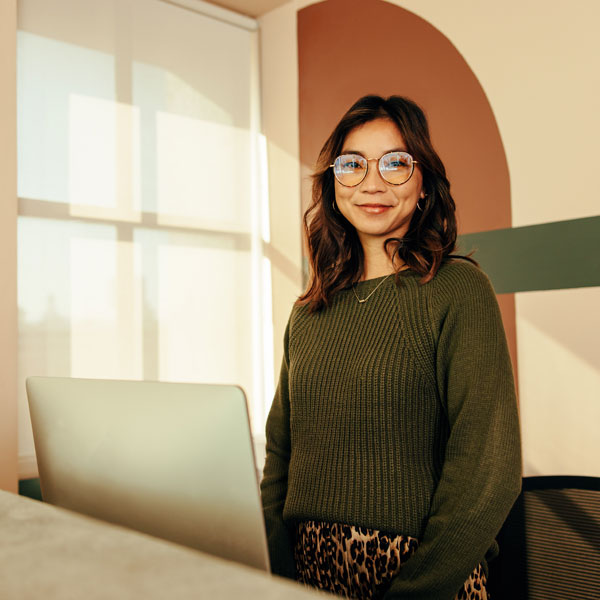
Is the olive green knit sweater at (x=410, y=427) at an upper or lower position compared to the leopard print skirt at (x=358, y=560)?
upper

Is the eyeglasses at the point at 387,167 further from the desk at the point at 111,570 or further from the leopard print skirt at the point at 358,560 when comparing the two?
the desk at the point at 111,570

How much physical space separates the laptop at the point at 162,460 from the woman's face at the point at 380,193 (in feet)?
2.59

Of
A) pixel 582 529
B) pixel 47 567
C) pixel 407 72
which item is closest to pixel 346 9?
pixel 407 72

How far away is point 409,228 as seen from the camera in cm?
153

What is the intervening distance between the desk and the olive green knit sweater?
2.14 ft

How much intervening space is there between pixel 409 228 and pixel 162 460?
92 cm

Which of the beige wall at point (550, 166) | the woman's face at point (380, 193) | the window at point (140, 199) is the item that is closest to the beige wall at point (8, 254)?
the window at point (140, 199)

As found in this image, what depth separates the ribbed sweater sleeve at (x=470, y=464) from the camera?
3.76 ft

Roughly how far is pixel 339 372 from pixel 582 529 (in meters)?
0.78

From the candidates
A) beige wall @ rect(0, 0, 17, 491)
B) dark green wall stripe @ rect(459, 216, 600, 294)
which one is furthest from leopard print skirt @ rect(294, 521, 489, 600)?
beige wall @ rect(0, 0, 17, 491)

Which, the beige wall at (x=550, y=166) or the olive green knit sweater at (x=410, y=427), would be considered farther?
the beige wall at (x=550, y=166)

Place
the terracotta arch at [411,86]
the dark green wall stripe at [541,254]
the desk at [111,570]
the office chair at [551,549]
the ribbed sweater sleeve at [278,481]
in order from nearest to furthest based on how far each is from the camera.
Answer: the desk at [111,570] < the ribbed sweater sleeve at [278,481] < the office chair at [551,549] < the dark green wall stripe at [541,254] < the terracotta arch at [411,86]

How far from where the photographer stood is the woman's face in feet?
4.79

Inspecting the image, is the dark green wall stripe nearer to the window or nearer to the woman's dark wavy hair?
the woman's dark wavy hair
